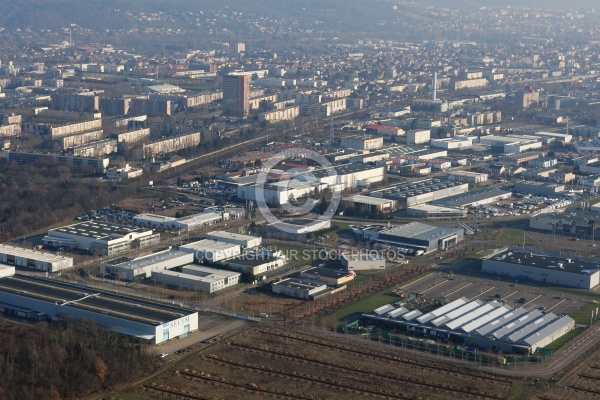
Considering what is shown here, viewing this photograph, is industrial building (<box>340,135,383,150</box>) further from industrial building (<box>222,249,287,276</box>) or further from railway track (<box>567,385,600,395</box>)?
railway track (<box>567,385,600,395</box>)

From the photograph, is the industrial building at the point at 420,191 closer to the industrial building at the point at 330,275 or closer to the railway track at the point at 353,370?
the industrial building at the point at 330,275

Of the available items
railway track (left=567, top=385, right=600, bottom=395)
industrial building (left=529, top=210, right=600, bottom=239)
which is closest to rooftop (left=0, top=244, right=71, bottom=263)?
railway track (left=567, top=385, right=600, bottom=395)

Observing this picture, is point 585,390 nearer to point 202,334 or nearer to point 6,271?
point 202,334

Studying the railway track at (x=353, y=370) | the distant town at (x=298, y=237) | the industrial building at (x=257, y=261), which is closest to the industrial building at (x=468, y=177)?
the distant town at (x=298, y=237)

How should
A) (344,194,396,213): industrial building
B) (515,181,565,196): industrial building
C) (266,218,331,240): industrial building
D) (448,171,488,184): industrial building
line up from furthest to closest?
1. (448,171,488,184): industrial building
2. (515,181,565,196): industrial building
3. (344,194,396,213): industrial building
4. (266,218,331,240): industrial building

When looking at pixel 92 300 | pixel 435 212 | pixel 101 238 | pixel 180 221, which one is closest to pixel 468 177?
A: pixel 435 212
